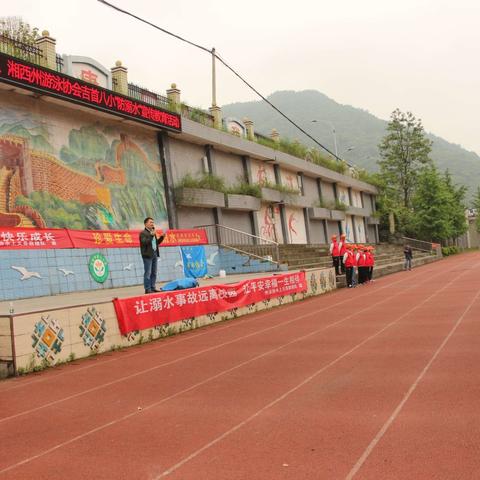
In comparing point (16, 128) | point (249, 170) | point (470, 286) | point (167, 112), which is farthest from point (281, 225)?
point (16, 128)

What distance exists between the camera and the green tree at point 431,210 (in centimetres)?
4931

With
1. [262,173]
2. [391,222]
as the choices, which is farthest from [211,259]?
[391,222]

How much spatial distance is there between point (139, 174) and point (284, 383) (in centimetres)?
1602

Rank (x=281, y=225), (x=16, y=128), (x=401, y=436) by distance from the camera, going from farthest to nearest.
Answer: (x=281, y=225)
(x=16, y=128)
(x=401, y=436)

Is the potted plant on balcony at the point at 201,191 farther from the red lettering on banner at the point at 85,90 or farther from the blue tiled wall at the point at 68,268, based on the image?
the blue tiled wall at the point at 68,268

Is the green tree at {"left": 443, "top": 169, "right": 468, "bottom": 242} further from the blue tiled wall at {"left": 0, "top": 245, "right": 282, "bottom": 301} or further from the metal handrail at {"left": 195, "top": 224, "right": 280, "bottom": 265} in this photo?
the blue tiled wall at {"left": 0, "top": 245, "right": 282, "bottom": 301}

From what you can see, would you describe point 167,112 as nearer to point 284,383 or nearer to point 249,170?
point 249,170

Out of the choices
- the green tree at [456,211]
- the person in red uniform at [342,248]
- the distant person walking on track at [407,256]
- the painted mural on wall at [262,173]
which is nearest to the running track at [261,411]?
the person in red uniform at [342,248]

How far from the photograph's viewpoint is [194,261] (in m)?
20.5

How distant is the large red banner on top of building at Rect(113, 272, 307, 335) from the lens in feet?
32.1

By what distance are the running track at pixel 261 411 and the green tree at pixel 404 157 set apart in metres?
49.6

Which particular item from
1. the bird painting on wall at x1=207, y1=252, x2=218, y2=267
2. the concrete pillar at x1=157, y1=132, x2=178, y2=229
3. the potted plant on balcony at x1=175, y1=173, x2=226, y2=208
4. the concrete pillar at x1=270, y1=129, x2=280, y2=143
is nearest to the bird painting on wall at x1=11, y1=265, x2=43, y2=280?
the bird painting on wall at x1=207, y1=252, x2=218, y2=267

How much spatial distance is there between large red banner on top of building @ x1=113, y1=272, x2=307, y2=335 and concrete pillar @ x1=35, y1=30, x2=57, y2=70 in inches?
381

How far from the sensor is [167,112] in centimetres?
2164
